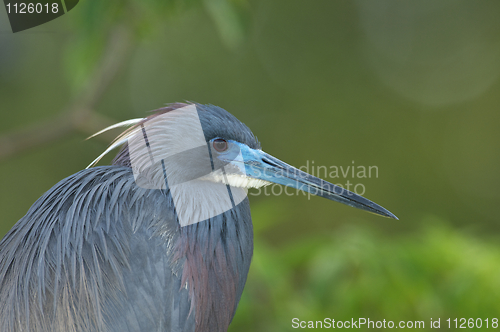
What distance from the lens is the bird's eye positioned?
2016 mm

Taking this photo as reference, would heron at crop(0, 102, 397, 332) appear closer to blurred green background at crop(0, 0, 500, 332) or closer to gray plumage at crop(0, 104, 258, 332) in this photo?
gray plumage at crop(0, 104, 258, 332)

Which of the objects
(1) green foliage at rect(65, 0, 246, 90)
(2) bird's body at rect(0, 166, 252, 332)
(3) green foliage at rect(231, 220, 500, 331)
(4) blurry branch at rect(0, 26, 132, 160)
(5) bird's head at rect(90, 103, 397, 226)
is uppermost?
(1) green foliage at rect(65, 0, 246, 90)

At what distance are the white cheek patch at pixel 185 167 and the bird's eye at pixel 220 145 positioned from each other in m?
0.04

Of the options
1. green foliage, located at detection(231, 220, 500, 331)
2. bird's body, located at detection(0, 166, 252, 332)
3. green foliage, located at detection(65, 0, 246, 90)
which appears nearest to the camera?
bird's body, located at detection(0, 166, 252, 332)

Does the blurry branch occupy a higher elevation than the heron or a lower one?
higher

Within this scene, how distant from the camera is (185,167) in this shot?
1.97 m

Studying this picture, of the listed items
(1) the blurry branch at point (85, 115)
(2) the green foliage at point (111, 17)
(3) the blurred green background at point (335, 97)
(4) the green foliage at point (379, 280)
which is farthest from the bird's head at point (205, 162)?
(3) the blurred green background at point (335, 97)

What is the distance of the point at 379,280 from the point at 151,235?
136 cm

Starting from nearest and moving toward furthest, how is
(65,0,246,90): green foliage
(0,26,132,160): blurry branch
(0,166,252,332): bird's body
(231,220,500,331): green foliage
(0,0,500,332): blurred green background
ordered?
(0,166,252,332): bird's body < (65,0,246,90): green foliage < (231,220,500,331): green foliage < (0,26,132,160): blurry branch < (0,0,500,332): blurred green background

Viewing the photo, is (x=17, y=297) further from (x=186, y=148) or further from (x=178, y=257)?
(x=186, y=148)

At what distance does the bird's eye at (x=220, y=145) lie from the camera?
6.61 ft

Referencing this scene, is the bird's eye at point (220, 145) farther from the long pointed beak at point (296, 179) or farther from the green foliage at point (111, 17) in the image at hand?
the green foliage at point (111, 17)

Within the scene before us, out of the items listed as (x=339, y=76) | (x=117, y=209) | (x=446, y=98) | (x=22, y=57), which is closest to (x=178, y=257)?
(x=117, y=209)

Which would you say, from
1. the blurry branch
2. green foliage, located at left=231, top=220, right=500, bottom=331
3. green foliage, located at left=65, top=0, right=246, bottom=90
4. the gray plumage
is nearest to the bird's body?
the gray plumage
